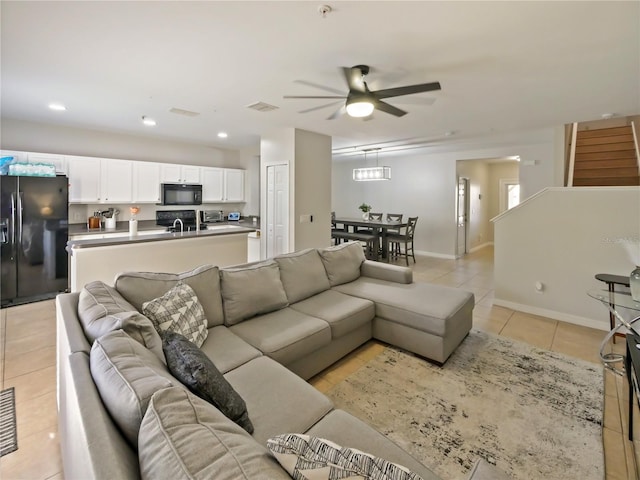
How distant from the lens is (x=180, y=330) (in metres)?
1.98

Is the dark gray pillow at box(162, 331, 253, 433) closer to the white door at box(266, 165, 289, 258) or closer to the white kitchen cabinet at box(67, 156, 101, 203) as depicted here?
the white door at box(266, 165, 289, 258)

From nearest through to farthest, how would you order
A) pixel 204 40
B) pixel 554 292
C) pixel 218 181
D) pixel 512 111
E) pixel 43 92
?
pixel 204 40 < pixel 43 92 < pixel 554 292 < pixel 512 111 < pixel 218 181

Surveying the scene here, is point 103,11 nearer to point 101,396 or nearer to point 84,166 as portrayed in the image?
point 101,396

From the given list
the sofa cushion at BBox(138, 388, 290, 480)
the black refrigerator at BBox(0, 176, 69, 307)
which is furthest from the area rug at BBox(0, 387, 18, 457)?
the black refrigerator at BBox(0, 176, 69, 307)

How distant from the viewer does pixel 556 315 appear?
3.89m

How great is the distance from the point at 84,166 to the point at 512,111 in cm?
671

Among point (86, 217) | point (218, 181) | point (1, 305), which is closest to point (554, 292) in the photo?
point (218, 181)

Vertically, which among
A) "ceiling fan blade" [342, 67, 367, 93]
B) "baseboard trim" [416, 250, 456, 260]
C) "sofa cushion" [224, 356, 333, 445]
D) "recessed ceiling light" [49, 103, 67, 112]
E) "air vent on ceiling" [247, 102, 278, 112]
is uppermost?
"recessed ceiling light" [49, 103, 67, 112]

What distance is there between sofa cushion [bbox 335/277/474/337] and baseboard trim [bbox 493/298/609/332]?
144 centimetres

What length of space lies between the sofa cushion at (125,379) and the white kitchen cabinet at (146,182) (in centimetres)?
540

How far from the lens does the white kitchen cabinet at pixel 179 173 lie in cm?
624

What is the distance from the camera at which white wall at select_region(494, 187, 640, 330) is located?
349 cm

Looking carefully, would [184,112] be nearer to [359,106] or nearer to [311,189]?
[311,189]

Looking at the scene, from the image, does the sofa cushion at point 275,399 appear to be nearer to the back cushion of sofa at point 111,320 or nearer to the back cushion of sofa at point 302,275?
the back cushion of sofa at point 111,320
